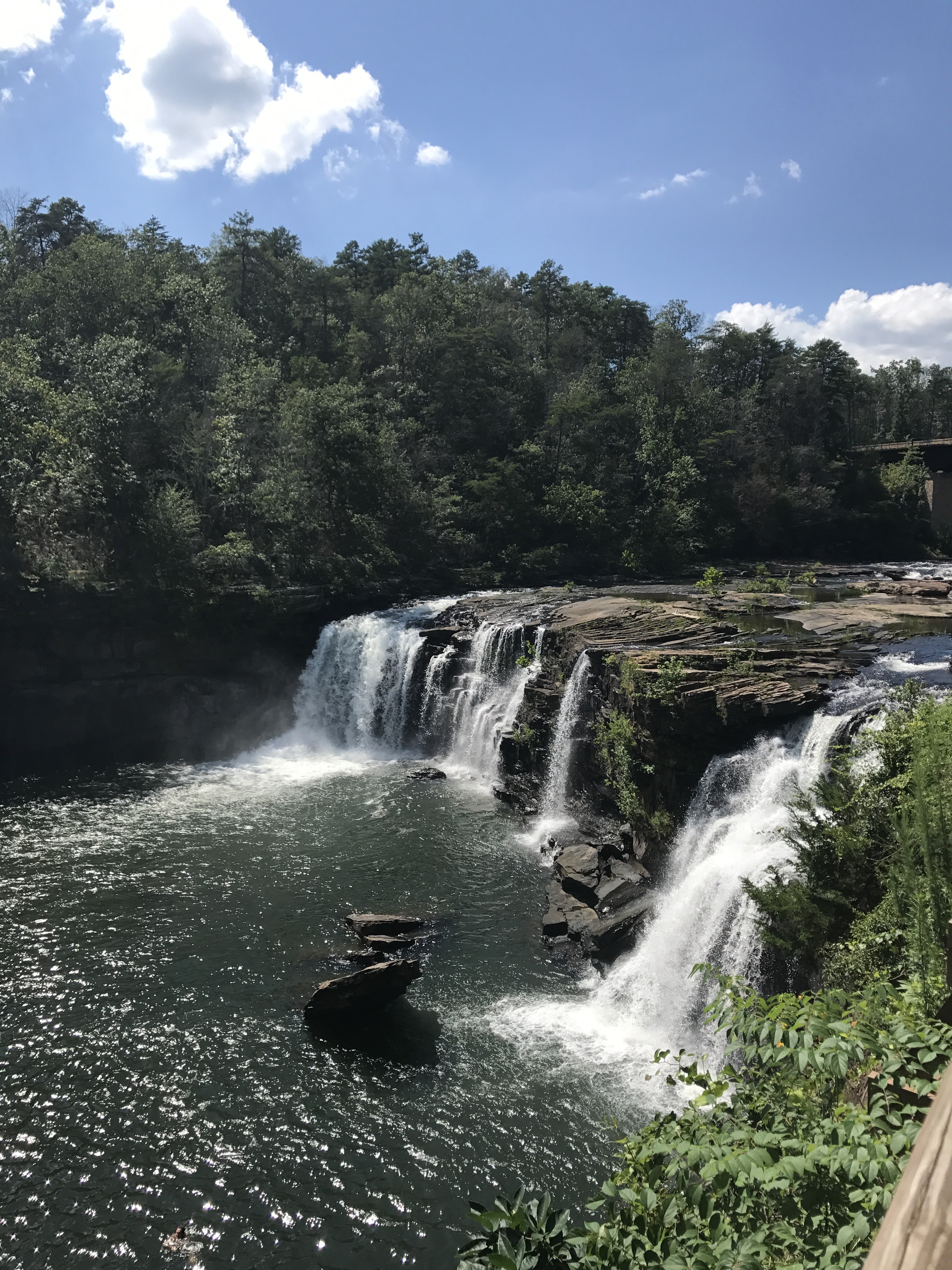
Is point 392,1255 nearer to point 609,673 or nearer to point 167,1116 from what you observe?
point 167,1116

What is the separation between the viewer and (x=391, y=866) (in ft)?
59.8

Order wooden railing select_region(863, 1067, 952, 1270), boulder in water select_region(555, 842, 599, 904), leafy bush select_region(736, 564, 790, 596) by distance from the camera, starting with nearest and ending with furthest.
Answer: wooden railing select_region(863, 1067, 952, 1270) → boulder in water select_region(555, 842, 599, 904) → leafy bush select_region(736, 564, 790, 596)

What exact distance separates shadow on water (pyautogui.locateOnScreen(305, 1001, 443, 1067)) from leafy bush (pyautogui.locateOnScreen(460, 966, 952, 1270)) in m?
7.03

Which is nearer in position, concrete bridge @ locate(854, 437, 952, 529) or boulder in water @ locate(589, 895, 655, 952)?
boulder in water @ locate(589, 895, 655, 952)

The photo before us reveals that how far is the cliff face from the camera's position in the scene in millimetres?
28219

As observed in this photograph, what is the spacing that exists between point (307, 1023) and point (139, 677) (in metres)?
19.7

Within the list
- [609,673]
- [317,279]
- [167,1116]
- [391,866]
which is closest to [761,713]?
[609,673]

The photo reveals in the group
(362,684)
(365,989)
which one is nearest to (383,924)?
(365,989)

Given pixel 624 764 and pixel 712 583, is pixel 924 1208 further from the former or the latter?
pixel 712 583

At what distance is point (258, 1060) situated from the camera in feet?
39.8

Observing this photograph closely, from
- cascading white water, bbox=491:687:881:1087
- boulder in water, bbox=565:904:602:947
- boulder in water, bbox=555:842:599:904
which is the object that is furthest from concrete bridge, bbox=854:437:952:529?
boulder in water, bbox=565:904:602:947

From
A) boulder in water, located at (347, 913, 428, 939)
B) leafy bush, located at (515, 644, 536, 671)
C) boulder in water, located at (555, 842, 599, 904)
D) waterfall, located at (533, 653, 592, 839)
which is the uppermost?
leafy bush, located at (515, 644, 536, 671)

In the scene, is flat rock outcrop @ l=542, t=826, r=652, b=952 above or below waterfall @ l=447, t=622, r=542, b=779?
below

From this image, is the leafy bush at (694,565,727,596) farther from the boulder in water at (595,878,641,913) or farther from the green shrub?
the boulder in water at (595,878,641,913)
